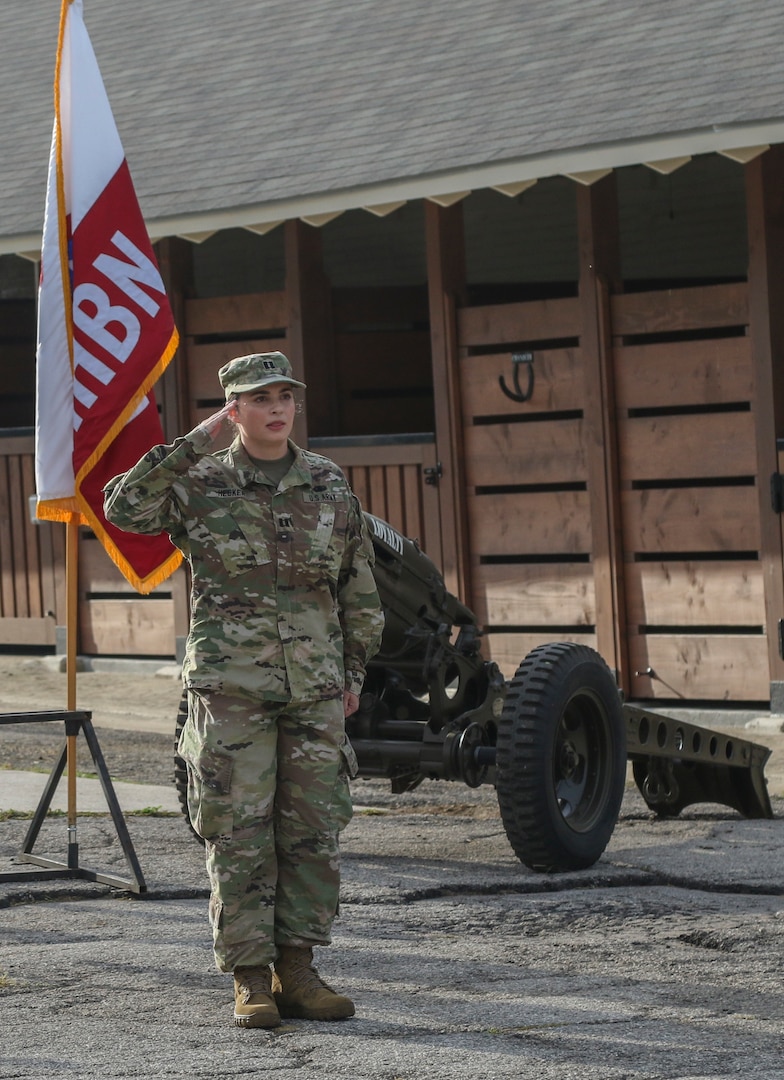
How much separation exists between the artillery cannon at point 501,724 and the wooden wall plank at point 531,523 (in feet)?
12.2

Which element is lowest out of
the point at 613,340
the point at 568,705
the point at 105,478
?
the point at 568,705

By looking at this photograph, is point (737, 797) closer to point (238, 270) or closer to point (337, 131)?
point (337, 131)

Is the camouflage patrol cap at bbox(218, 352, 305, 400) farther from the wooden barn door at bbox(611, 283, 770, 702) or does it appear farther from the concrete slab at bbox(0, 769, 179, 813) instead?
the wooden barn door at bbox(611, 283, 770, 702)

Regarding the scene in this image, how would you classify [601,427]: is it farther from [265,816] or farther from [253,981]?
[253,981]

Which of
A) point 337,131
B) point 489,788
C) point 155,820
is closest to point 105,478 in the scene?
point 155,820

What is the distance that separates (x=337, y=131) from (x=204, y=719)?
8.11 m

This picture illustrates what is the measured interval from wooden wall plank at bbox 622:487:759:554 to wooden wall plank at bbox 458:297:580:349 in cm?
116

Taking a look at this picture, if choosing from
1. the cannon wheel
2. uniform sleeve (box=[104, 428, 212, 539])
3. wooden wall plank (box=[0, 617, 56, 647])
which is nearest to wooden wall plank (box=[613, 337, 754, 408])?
the cannon wheel

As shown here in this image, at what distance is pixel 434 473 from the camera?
1149 cm

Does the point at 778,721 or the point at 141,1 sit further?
the point at 141,1

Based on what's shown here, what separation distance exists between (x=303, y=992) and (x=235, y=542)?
46.1 inches

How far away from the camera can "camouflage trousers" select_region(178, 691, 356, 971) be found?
4410 mm

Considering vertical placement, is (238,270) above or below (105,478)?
above

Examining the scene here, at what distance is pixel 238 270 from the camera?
15.9 meters
